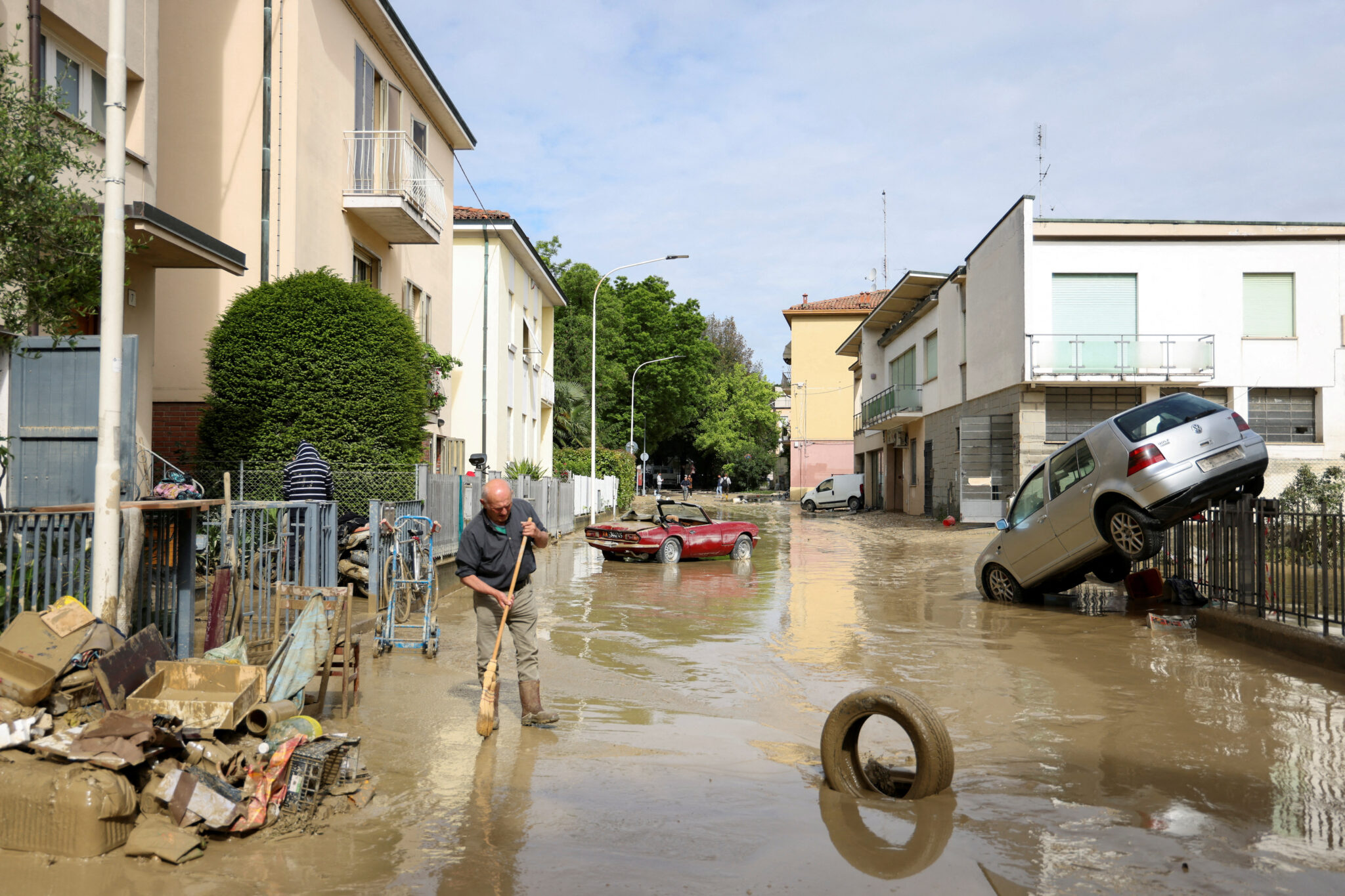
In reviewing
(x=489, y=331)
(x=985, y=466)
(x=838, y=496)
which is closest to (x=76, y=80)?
(x=489, y=331)

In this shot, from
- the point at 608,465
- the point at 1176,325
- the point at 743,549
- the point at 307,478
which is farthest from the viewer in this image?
the point at 608,465

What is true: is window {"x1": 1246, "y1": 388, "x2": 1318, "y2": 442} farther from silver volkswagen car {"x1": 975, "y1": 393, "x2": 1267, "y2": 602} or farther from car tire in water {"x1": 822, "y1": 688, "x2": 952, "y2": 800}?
car tire in water {"x1": 822, "y1": 688, "x2": 952, "y2": 800}

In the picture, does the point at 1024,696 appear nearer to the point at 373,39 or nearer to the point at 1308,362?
the point at 373,39

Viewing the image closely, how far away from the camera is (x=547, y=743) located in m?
6.47

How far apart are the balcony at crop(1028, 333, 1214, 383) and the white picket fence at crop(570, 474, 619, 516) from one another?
14497mm

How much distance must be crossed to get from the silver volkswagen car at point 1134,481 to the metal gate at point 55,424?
34.0ft

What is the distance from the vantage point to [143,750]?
4.67 metres

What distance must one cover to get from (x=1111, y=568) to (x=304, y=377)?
1154 cm

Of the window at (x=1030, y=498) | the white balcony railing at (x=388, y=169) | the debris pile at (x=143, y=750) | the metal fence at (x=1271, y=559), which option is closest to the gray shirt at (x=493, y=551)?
the debris pile at (x=143, y=750)

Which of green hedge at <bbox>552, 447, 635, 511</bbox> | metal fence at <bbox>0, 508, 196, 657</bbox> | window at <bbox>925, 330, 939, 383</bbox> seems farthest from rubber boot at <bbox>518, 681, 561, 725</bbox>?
window at <bbox>925, 330, 939, 383</bbox>

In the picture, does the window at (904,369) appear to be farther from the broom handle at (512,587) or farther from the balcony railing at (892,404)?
the broom handle at (512,587)

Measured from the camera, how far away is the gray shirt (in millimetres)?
7105

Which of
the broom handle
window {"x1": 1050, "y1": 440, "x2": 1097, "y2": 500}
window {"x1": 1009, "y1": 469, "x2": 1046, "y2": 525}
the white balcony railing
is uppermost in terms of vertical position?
the white balcony railing

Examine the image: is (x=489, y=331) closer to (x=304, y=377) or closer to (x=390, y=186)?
(x=390, y=186)
